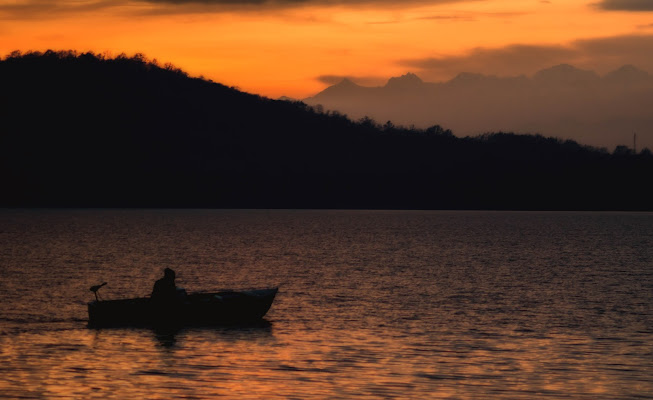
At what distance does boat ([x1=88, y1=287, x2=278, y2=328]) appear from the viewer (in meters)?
44.3

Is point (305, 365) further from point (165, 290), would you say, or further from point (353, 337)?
point (165, 290)

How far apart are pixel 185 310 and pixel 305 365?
11.3 meters

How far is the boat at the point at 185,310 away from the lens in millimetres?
44344

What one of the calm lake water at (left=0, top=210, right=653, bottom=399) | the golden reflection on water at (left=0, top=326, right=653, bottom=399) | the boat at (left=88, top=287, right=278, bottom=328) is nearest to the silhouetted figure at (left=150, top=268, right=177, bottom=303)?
the boat at (left=88, top=287, right=278, bottom=328)

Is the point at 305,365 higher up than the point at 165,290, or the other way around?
the point at 165,290

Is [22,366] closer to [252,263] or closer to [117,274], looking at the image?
[117,274]

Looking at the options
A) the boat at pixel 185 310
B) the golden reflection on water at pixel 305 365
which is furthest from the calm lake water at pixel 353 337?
the boat at pixel 185 310

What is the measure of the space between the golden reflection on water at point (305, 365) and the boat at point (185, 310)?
128 cm

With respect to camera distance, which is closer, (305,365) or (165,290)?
(305,365)

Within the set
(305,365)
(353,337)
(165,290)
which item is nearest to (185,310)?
(165,290)

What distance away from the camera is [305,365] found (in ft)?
115

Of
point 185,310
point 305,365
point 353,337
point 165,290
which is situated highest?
point 165,290

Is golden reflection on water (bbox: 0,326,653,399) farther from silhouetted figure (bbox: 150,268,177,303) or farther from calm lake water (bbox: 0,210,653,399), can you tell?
silhouetted figure (bbox: 150,268,177,303)

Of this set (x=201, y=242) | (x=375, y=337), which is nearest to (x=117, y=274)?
(x=375, y=337)
